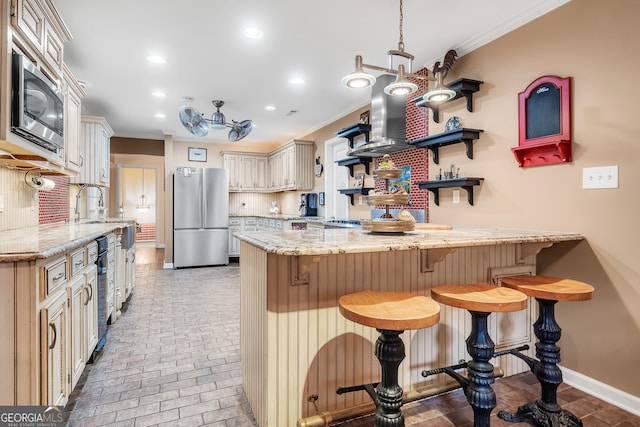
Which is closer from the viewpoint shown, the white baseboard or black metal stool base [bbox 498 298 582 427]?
black metal stool base [bbox 498 298 582 427]

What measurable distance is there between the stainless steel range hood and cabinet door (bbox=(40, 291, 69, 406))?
2852 mm

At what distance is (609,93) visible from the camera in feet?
6.48

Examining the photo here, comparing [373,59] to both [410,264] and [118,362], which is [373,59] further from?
[118,362]

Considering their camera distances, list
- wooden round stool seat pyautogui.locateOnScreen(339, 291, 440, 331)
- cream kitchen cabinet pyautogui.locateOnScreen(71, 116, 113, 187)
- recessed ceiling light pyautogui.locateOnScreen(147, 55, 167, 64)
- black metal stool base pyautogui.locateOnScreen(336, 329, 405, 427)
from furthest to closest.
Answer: cream kitchen cabinet pyautogui.locateOnScreen(71, 116, 113, 187) → recessed ceiling light pyautogui.locateOnScreen(147, 55, 167, 64) → black metal stool base pyautogui.locateOnScreen(336, 329, 405, 427) → wooden round stool seat pyautogui.locateOnScreen(339, 291, 440, 331)

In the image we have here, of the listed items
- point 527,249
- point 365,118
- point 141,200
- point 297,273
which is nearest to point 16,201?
point 297,273

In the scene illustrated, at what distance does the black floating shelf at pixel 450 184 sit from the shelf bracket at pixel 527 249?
68cm

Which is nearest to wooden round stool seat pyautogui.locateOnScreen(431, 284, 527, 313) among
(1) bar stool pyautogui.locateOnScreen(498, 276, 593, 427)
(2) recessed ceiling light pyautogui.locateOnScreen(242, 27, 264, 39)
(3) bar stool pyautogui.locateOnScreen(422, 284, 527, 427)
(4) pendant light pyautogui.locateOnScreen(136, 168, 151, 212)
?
(3) bar stool pyautogui.locateOnScreen(422, 284, 527, 427)

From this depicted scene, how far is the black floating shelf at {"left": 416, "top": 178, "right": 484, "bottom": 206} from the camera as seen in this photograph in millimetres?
2750

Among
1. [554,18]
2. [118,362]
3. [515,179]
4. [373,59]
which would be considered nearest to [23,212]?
[118,362]

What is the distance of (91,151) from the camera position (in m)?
4.10

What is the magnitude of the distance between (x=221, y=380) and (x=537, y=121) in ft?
9.00

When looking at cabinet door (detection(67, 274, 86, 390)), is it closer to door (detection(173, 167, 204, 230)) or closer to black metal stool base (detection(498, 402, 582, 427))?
black metal stool base (detection(498, 402, 582, 427))

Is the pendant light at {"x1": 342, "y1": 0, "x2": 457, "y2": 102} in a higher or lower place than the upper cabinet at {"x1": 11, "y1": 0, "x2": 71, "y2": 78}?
lower

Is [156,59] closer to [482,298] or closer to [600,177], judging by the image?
[482,298]
